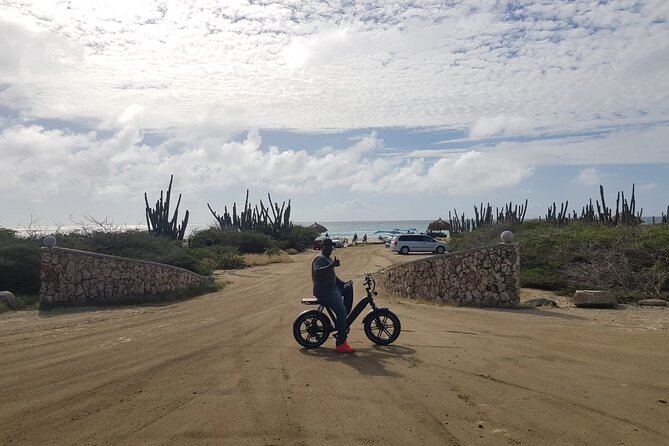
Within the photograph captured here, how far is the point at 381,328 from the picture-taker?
9.88 meters

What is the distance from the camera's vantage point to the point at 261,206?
55000 mm

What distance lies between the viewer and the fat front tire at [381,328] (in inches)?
386

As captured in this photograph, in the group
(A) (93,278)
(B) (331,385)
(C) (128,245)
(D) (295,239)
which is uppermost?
(D) (295,239)

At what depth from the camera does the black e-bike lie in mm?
9555

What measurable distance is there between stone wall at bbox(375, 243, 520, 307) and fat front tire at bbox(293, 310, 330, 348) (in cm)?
812

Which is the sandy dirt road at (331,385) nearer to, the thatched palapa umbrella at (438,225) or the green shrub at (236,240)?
the green shrub at (236,240)

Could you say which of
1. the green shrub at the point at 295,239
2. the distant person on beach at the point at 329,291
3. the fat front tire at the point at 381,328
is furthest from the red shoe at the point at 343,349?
the green shrub at the point at 295,239

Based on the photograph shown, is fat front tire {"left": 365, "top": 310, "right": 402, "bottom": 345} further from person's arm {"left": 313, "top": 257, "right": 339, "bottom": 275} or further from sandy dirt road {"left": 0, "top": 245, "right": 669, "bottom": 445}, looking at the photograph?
person's arm {"left": 313, "top": 257, "right": 339, "bottom": 275}

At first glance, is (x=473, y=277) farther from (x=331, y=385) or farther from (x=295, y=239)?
(x=295, y=239)

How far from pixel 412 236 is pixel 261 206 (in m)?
16.4

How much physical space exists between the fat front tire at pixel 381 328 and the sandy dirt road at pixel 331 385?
29cm

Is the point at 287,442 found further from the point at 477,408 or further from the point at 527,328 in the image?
the point at 527,328

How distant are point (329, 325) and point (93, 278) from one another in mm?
10360

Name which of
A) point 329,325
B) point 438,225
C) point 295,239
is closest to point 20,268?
point 329,325
